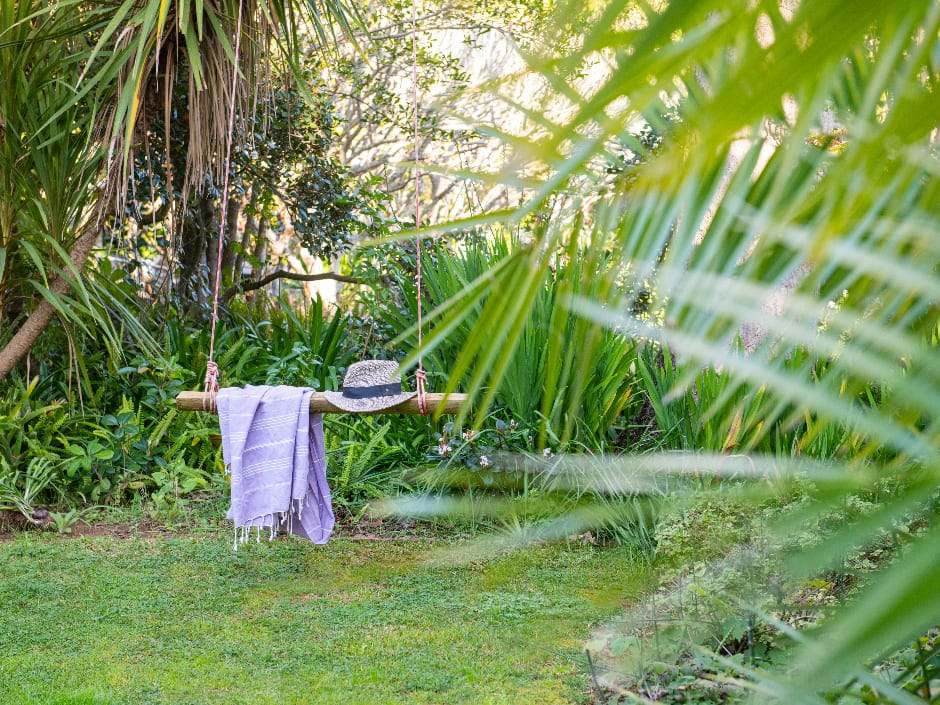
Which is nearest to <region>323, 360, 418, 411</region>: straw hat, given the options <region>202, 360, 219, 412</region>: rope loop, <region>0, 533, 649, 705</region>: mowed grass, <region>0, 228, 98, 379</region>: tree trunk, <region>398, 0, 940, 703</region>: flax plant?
<region>202, 360, 219, 412</region>: rope loop

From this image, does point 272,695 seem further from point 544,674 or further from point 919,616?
point 919,616

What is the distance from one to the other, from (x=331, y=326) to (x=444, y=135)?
5.22ft

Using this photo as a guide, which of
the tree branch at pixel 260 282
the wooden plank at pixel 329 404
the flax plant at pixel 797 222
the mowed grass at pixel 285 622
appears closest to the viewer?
the flax plant at pixel 797 222

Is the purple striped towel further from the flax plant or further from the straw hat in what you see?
the flax plant

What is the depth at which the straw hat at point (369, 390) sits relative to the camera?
318cm

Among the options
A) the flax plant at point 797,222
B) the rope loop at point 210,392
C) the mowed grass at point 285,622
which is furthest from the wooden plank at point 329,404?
the flax plant at point 797,222

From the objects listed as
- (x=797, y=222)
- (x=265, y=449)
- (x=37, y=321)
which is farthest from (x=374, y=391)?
(x=797, y=222)

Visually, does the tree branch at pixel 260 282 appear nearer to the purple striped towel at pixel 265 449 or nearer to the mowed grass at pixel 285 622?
the mowed grass at pixel 285 622

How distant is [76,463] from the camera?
4660 millimetres

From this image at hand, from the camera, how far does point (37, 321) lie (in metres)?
4.37

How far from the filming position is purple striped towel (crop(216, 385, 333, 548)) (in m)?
3.38

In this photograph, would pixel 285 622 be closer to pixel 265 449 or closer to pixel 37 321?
pixel 265 449

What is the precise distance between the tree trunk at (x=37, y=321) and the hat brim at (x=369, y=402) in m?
1.52

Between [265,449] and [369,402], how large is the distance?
1.57ft
